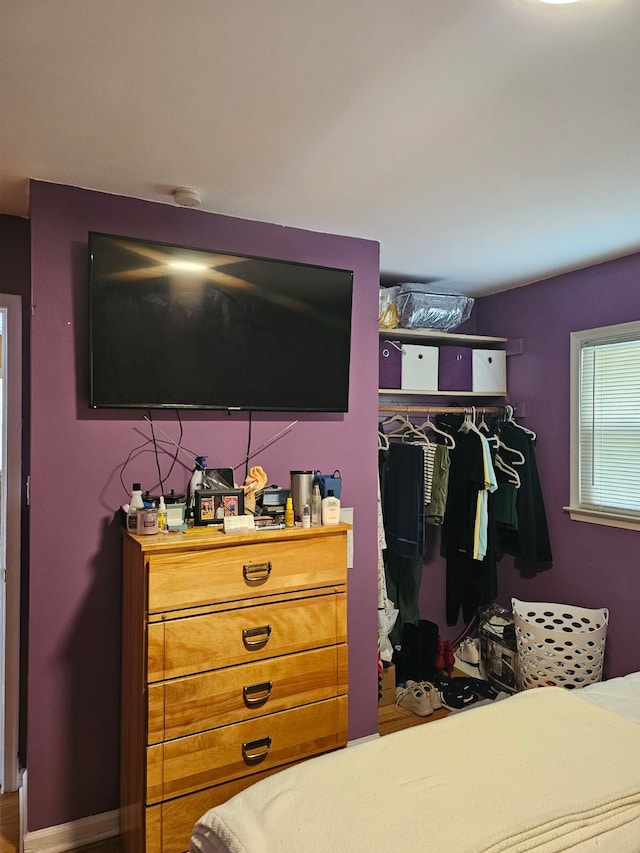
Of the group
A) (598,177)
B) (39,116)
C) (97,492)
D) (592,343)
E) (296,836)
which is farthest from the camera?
(592,343)

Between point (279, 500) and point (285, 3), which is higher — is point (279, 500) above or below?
below

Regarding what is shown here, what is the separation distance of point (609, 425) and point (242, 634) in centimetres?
225

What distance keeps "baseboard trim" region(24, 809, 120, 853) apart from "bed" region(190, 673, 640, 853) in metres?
1.10

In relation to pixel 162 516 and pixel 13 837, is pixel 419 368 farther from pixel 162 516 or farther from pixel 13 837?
pixel 13 837

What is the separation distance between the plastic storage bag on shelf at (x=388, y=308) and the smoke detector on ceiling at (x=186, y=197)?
1287 mm

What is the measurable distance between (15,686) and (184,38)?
2423 mm

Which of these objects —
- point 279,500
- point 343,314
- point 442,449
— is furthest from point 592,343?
point 279,500

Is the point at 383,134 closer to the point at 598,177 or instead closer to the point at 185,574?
the point at 598,177

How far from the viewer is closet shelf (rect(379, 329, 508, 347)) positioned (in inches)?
129

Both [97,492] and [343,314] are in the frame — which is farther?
[343,314]

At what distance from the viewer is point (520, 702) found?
1713mm

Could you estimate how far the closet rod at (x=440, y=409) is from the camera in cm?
342

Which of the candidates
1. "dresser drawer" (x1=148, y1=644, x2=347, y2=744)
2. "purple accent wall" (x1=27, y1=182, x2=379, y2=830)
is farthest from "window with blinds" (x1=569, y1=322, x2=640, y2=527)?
"purple accent wall" (x1=27, y1=182, x2=379, y2=830)

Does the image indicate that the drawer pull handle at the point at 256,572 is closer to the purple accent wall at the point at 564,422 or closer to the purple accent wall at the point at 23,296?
the purple accent wall at the point at 23,296
